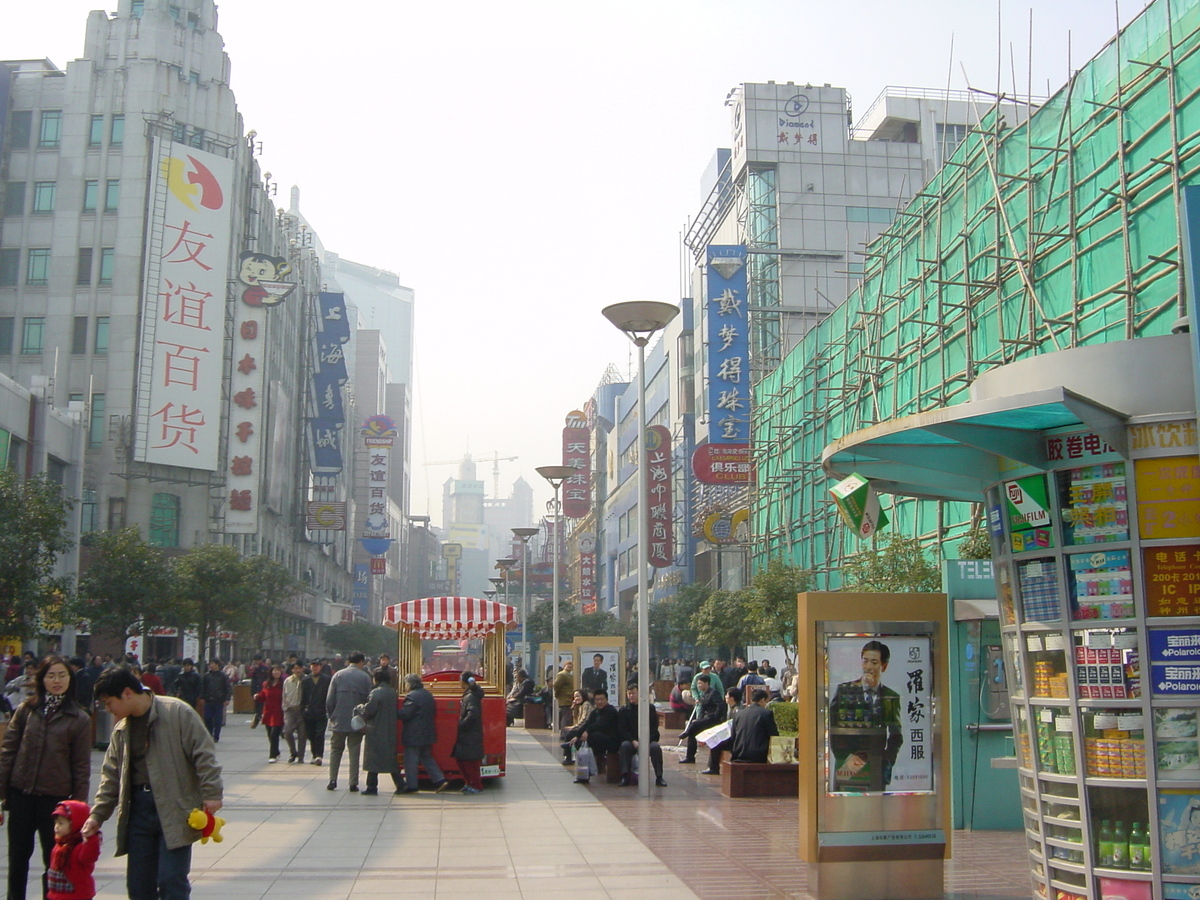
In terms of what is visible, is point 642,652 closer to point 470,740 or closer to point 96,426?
point 470,740

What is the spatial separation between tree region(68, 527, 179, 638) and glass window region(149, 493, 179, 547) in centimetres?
1852

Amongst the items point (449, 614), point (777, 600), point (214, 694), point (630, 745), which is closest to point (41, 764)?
point (630, 745)

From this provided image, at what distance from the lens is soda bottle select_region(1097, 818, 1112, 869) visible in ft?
22.4

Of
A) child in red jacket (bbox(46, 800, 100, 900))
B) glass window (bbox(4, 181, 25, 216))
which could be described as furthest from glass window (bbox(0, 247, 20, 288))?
child in red jacket (bbox(46, 800, 100, 900))

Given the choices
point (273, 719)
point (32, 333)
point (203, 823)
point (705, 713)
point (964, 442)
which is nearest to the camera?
point (203, 823)

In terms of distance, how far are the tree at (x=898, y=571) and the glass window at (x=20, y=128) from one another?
45521 mm

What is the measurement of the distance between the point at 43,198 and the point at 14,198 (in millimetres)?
1269

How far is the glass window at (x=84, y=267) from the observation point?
52.4 meters

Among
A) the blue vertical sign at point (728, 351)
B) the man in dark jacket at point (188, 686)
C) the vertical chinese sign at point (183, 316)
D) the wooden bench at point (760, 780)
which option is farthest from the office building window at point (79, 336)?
the wooden bench at point (760, 780)

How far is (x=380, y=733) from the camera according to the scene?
15.5 m

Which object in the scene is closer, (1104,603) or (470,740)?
(1104,603)

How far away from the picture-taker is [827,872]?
8516mm

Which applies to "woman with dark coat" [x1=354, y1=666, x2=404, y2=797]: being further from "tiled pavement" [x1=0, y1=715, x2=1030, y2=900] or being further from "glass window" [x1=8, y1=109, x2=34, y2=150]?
"glass window" [x1=8, y1=109, x2=34, y2=150]

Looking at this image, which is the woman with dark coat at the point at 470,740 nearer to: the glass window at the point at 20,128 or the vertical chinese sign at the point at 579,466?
the glass window at the point at 20,128
